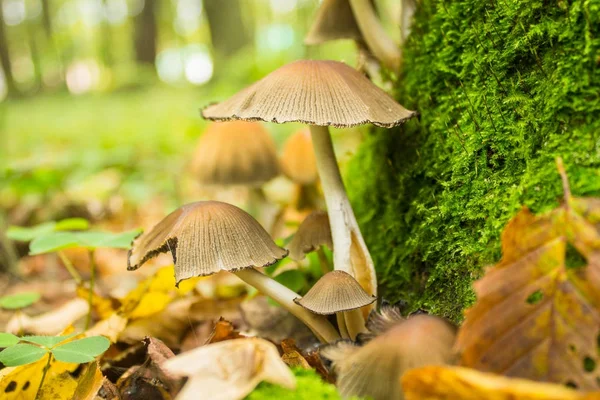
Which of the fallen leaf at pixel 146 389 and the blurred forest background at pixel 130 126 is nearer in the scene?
Result: the fallen leaf at pixel 146 389

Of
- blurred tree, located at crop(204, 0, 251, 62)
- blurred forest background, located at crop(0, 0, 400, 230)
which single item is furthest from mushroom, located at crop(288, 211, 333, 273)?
blurred tree, located at crop(204, 0, 251, 62)

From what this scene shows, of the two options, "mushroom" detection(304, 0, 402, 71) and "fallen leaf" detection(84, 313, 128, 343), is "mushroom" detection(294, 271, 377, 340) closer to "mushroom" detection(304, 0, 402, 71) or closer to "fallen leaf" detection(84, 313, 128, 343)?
"fallen leaf" detection(84, 313, 128, 343)

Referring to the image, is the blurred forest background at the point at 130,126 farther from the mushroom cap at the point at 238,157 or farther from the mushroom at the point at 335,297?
the mushroom at the point at 335,297

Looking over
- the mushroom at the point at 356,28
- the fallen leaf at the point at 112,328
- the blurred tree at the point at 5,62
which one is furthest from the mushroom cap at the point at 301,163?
the blurred tree at the point at 5,62

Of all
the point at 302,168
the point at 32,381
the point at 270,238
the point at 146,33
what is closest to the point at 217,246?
the point at 270,238

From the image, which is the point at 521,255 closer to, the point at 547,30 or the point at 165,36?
the point at 547,30

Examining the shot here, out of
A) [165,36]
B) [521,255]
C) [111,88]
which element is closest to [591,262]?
[521,255]
